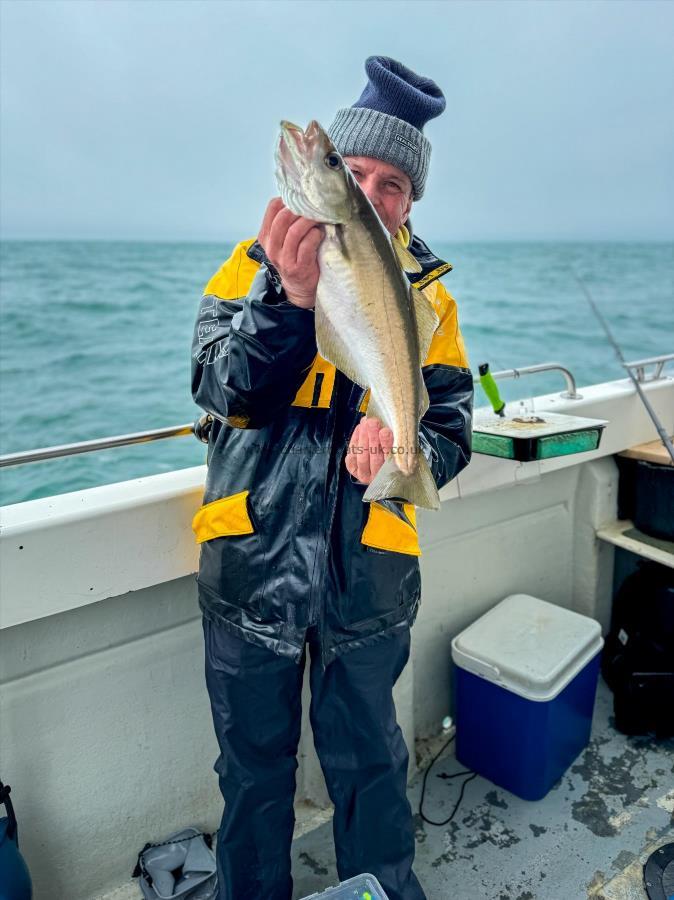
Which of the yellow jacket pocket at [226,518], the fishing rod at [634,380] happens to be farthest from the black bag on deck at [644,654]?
the yellow jacket pocket at [226,518]

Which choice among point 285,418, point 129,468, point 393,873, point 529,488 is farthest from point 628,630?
point 129,468

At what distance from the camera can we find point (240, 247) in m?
1.66

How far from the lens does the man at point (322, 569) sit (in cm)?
167

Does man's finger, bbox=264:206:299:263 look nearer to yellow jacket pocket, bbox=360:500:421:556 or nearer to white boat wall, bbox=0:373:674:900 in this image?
yellow jacket pocket, bbox=360:500:421:556

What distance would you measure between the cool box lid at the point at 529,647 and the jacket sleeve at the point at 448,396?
1.17m

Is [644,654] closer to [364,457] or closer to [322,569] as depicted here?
[322,569]

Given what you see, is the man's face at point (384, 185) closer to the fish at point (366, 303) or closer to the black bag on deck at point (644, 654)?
the fish at point (366, 303)

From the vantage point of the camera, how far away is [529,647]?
267 centimetres

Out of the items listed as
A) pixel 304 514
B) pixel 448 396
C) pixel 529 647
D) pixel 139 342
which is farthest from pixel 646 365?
pixel 139 342

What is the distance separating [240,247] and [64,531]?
0.95 m

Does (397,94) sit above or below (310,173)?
above

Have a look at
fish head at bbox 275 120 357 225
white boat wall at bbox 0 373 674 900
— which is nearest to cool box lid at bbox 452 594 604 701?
white boat wall at bbox 0 373 674 900

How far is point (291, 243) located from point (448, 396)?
774 millimetres

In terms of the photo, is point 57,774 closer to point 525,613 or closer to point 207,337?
point 207,337
